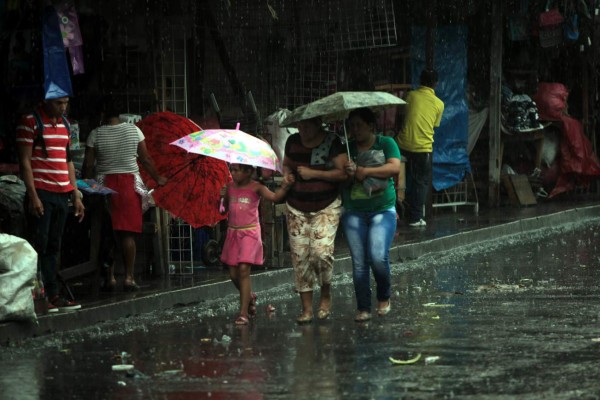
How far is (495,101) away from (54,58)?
12.4 metres

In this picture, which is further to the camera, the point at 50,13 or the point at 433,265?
the point at 433,265

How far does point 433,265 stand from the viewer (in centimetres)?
1534

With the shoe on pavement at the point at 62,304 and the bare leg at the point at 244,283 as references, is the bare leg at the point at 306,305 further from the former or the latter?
the shoe on pavement at the point at 62,304

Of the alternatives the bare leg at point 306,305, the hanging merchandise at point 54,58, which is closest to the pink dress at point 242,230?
the bare leg at point 306,305

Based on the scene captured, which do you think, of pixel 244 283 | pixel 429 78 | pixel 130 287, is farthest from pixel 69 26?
pixel 429 78

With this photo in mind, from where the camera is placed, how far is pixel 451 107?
21.1 meters

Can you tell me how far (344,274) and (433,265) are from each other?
132 cm

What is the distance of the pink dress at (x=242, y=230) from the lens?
10570 millimetres

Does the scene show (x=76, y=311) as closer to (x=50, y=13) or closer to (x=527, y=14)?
(x=50, y=13)

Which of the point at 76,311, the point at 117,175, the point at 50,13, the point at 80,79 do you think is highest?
the point at 50,13

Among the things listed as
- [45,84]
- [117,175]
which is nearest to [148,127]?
[117,175]

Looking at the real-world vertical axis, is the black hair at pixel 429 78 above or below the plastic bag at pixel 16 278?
above

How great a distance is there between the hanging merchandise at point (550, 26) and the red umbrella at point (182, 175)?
1159 cm

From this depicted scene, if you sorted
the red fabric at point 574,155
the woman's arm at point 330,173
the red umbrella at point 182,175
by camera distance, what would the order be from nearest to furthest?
the woman's arm at point 330,173, the red umbrella at point 182,175, the red fabric at point 574,155
